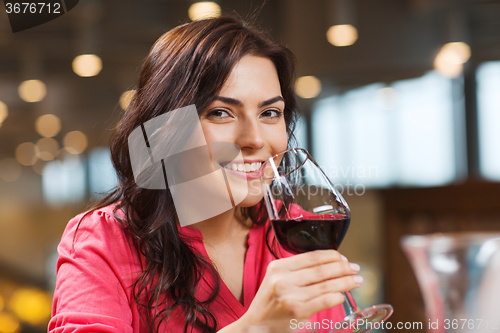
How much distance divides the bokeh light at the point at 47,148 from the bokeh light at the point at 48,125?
7 cm

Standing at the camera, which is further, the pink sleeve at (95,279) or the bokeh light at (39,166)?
the bokeh light at (39,166)

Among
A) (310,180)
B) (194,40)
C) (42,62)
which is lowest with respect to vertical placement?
(310,180)

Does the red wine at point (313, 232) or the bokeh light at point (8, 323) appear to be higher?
the red wine at point (313, 232)

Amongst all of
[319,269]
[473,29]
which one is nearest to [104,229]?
[319,269]

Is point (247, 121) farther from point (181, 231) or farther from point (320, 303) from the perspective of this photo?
point (320, 303)

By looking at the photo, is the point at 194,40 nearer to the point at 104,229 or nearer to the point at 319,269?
the point at 104,229

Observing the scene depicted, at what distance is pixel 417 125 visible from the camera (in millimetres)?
6172

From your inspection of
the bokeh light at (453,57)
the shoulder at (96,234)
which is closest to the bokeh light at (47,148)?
the shoulder at (96,234)

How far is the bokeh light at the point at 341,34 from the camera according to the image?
4.57 meters

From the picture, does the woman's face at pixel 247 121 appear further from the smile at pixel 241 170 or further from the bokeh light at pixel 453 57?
the bokeh light at pixel 453 57

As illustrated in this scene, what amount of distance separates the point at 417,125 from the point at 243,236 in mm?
5426

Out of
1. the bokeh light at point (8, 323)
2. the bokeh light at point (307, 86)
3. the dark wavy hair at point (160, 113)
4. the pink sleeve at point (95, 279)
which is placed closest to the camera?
the pink sleeve at point (95, 279)

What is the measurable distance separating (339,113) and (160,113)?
576cm

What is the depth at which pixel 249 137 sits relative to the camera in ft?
3.59
